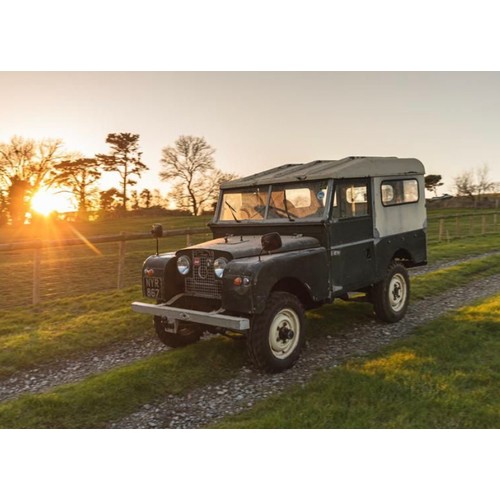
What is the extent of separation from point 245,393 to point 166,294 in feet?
5.93

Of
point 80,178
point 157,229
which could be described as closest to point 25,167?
point 80,178

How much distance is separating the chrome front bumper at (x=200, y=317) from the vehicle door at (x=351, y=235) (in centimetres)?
185

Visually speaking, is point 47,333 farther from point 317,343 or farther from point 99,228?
point 317,343

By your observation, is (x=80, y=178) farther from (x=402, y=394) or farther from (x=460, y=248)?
(x=460, y=248)

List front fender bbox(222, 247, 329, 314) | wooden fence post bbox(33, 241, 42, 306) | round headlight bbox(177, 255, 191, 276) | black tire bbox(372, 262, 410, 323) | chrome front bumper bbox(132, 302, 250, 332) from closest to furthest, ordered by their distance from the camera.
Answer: chrome front bumper bbox(132, 302, 250, 332)
front fender bbox(222, 247, 329, 314)
round headlight bbox(177, 255, 191, 276)
black tire bbox(372, 262, 410, 323)
wooden fence post bbox(33, 241, 42, 306)

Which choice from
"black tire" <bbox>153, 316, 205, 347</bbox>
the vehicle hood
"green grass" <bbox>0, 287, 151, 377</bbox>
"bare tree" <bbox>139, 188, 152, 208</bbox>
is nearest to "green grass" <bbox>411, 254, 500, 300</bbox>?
the vehicle hood

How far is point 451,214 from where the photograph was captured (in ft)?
65.7

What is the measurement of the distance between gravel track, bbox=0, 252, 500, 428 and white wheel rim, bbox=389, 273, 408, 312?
0.28 m

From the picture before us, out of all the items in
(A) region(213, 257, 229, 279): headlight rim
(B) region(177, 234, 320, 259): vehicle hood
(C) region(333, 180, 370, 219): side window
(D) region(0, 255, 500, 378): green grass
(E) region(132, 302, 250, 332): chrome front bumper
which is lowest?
(D) region(0, 255, 500, 378): green grass

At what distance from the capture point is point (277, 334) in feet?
17.9

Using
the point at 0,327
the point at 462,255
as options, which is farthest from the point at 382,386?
the point at 462,255

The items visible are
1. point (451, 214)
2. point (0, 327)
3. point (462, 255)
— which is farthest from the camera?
point (451, 214)

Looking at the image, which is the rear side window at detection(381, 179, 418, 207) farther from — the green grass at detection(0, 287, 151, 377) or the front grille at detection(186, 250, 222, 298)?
the green grass at detection(0, 287, 151, 377)

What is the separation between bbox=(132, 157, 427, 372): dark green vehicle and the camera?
5.24 m
